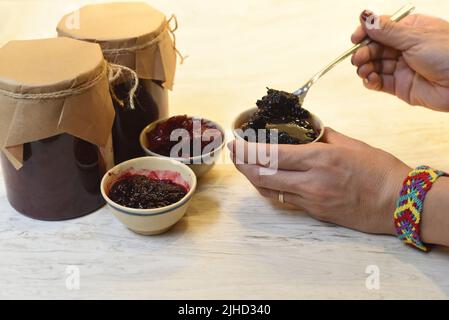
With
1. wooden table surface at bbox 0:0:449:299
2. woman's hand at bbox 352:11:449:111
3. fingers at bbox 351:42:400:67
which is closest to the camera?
wooden table surface at bbox 0:0:449:299

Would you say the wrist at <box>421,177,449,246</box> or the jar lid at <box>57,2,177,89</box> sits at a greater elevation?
the jar lid at <box>57,2,177,89</box>

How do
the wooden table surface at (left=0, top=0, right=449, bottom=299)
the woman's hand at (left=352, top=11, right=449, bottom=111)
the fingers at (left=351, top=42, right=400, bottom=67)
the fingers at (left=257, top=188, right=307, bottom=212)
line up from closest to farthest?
the wooden table surface at (left=0, top=0, right=449, bottom=299), the fingers at (left=257, top=188, right=307, bottom=212), the woman's hand at (left=352, top=11, right=449, bottom=111), the fingers at (left=351, top=42, right=400, bottom=67)

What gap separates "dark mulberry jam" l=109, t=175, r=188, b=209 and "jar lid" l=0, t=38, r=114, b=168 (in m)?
0.08

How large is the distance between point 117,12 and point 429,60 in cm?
57

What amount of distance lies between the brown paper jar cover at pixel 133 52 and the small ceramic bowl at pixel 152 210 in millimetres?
104

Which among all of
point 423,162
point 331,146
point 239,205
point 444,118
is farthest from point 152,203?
point 444,118

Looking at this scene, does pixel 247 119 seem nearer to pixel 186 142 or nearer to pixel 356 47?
pixel 186 142

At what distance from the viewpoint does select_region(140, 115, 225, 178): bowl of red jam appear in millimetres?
913

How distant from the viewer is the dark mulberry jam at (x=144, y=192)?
2.64 feet

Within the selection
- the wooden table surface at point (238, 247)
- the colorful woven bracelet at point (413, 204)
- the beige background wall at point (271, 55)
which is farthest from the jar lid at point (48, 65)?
the colorful woven bracelet at point (413, 204)

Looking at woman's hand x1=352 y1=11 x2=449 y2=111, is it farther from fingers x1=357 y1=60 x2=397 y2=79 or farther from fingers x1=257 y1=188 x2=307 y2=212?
fingers x1=257 y1=188 x2=307 y2=212

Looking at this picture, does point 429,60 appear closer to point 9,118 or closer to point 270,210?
point 270,210

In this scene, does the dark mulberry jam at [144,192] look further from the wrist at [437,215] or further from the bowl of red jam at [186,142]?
the wrist at [437,215]

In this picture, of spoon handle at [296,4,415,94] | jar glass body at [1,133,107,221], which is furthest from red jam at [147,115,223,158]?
spoon handle at [296,4,415,94]
